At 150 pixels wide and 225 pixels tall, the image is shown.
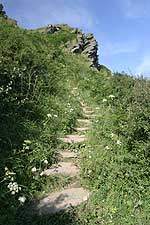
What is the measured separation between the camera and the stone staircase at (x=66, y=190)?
23.0 ft

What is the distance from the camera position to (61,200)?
7.17 meters

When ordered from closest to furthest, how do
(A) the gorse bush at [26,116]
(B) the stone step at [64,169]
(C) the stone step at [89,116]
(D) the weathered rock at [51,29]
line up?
1. (A) the gorse bush at [26,116]
2. (B) the stone step at [64,169]
3. (C) the stone step at [89,116]
4. (D) the weathered rock at [51,29]

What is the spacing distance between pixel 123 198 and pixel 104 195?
1.04 feet

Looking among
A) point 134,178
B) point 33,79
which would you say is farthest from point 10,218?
point 33,79

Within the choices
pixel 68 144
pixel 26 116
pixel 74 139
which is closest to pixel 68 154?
pixel 68 144

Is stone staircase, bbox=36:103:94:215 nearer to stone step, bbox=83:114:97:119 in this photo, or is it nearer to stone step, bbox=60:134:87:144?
stone step, bbox=60:134:87:144

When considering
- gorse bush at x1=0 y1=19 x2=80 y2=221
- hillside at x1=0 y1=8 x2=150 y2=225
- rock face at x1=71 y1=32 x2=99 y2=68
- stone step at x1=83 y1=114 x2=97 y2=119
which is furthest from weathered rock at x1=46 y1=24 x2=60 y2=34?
stone step at x1=83 y1=114 x2=97 y2=119

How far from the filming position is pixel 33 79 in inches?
481

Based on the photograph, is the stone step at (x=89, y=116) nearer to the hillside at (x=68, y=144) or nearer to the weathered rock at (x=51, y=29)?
the hillside at (x=68, y=144)

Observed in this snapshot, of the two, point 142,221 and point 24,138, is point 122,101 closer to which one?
point 24,138

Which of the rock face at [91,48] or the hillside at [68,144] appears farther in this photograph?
the rock face at [91,48]

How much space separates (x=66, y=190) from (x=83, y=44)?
61.5 feet

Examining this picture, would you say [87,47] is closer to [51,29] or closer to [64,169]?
[51,29]

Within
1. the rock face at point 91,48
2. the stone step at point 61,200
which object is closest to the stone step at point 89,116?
the stone step at point 61,200
